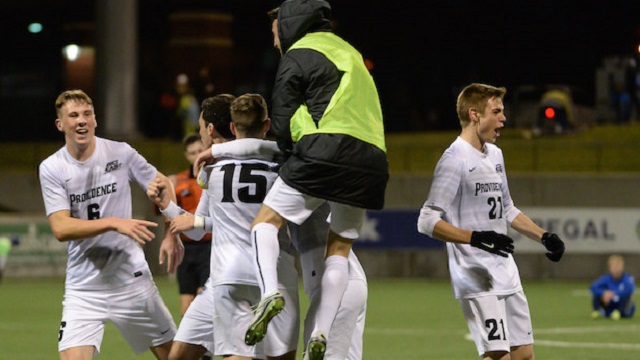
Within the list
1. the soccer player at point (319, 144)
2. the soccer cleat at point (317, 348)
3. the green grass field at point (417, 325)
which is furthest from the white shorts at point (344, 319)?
the green grass field at point (417, 325)

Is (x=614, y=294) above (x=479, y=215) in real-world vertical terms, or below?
below

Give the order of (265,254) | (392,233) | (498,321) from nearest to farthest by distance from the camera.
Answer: (265,254)
(498,321)
(392,233)

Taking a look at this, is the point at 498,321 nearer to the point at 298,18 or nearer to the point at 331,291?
the point at 331,291

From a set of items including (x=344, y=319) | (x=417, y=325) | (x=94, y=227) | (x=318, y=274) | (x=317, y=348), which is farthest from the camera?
(x=417, y=325)

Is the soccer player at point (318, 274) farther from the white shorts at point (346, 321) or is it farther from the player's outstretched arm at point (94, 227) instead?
the player's outstretched arm at point (94, 227)

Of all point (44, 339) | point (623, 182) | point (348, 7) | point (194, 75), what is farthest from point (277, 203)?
point (348, 7)

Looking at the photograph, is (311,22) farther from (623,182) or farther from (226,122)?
(623,182)

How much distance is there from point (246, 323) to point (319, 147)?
55.6 inches

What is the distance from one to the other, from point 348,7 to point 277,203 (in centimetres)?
4486

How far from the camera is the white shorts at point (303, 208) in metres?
7.73

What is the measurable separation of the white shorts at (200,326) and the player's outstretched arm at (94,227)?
0.79m

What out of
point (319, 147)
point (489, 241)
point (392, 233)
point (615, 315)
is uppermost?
point (319, 147)

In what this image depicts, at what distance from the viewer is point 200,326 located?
9188 millimetres

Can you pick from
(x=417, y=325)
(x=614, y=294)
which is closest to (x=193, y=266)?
(x=417, y=325)
